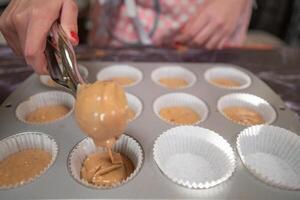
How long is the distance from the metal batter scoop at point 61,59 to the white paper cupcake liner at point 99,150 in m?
0.16

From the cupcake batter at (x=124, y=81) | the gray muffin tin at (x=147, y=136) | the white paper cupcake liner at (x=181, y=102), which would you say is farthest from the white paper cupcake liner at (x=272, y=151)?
the cupcake batter at (x=124, y=81)

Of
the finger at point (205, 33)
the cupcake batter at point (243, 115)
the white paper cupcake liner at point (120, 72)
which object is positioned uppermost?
the finger at point (205, 33)

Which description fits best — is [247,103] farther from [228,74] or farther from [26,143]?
[26,143]

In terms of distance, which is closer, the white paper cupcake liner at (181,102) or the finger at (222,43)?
the white paper cupcake liner at (181,102)

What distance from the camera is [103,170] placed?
0.96 meters

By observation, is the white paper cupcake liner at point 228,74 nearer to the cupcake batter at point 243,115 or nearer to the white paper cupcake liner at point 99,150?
the cupcake batter at point 243,115

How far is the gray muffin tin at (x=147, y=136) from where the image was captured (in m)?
0.87

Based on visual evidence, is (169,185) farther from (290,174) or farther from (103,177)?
(290,174)

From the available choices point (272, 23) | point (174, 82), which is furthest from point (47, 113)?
point (272, 23)

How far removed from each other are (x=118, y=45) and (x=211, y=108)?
64 centimetres

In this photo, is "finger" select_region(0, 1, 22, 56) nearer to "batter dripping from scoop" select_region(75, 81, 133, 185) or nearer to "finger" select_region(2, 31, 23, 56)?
"finger" select_region(2, 31, 23, 56)

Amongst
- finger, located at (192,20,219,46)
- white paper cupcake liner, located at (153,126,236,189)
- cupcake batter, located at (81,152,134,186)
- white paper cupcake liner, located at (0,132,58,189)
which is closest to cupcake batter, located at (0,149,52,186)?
white paper cupcake liner, located at (0,132,58,189)

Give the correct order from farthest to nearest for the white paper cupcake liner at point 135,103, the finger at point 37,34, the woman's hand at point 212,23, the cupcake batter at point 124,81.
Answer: the woman's hand at point 212,23 < the cupcake batter at point 124,81 < the white paper cupcake liner at point 135,103 < the finger at point 37,34

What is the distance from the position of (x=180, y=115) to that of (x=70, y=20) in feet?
1.68
